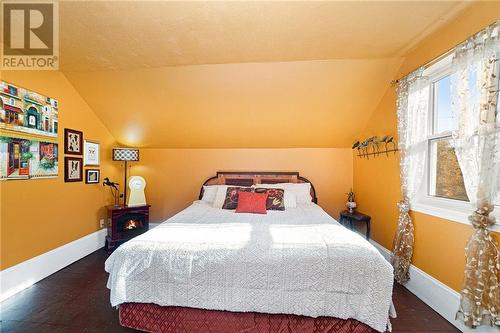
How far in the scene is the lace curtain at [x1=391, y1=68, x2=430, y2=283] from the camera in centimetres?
222

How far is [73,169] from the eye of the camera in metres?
2.94

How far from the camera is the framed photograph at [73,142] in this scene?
282cm

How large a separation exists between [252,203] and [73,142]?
2512 mm

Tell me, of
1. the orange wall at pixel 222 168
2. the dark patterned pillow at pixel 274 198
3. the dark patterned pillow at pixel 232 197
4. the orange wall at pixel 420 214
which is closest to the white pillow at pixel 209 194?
the dark patterned pillow at pixel 232 197

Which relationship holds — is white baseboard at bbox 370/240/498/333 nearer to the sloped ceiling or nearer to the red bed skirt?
the red bed skirt

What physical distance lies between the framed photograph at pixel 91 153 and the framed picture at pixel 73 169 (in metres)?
0.12

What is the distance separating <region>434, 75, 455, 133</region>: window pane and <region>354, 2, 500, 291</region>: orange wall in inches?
11.1

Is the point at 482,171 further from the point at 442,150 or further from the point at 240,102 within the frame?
the point at 240,102

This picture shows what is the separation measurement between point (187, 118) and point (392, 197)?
3.05m

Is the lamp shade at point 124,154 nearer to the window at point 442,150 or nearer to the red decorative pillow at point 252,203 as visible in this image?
the red decorative pillow at point 252,203

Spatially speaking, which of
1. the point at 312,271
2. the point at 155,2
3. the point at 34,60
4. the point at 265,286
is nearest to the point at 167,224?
the point at 265,286

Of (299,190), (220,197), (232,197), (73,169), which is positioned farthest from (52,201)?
(299,190)

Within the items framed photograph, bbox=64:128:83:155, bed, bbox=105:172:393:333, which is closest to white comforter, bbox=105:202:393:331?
bed, bbox=105:172:393:333

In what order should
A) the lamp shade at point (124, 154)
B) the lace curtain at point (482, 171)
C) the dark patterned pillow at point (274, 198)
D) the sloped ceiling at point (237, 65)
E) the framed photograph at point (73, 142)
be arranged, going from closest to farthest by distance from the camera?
the lace curtain at point (482, 171)
the sloped ceiling at point (237, 65)
the framed photograph at point (73, 142)
the dark patterned pillow at point (274, 198)
the lamp shade at point (124, 154)
